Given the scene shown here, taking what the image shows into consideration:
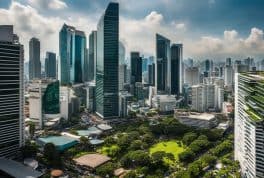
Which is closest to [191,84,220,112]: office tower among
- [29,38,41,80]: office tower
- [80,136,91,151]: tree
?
[80,136,91,151]: tree

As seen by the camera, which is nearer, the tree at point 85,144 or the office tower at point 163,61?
the tree at point 85,144

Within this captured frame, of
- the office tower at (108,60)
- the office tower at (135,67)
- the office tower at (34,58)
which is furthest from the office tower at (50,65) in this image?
the office tower at (108,60)

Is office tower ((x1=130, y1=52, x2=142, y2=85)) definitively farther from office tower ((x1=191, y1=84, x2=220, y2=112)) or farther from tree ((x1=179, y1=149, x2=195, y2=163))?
tree ((x1=179, y1=149, x2=195, y2=163))

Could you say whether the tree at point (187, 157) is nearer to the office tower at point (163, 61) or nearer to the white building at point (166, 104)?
the white building at point (166, 104)

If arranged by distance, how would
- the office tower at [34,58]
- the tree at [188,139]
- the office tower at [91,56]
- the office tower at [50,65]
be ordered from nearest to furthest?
the tree at [188,139], the office tower at [91,56], the office tower at [34,58], the office tower at [50,65]

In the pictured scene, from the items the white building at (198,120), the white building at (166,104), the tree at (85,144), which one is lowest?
the tree at (85,144)

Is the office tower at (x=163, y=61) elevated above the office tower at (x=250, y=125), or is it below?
above

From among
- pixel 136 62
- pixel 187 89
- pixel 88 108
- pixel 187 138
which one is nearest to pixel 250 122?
pixel 187 138
